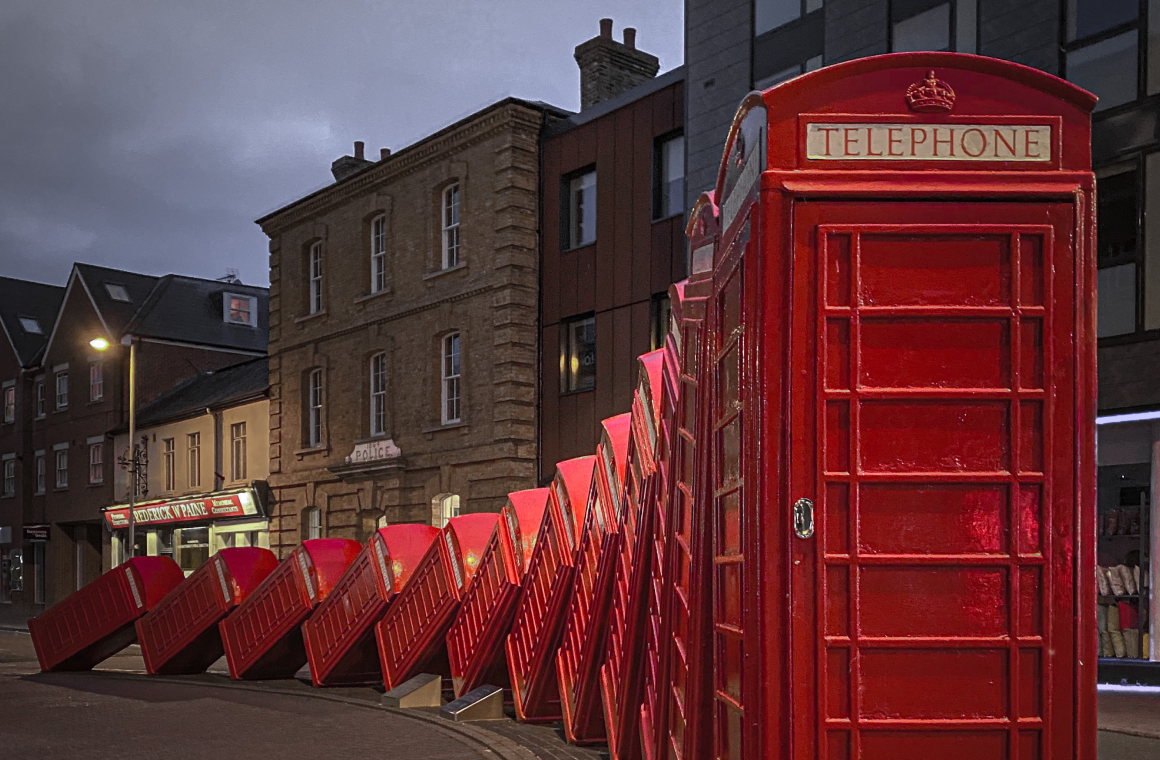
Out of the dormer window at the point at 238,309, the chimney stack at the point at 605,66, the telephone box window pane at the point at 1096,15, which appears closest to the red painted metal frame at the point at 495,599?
the telephone box window pane at the point at 1096,15

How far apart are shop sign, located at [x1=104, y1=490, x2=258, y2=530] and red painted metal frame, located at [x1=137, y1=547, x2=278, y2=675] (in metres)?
16.1

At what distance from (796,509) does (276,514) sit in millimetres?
28521

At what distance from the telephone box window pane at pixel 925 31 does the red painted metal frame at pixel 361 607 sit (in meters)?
9.37

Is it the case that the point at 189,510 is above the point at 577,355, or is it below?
below

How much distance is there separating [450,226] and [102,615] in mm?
12147

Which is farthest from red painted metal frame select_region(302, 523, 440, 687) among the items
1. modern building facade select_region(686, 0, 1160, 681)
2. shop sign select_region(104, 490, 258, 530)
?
shop sign select_region(104, 490, 258, 530)

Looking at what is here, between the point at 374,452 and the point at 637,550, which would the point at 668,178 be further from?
the point at 637,550

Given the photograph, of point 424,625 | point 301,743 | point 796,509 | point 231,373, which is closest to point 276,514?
point 231,373

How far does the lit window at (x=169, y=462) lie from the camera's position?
37531 millimetres

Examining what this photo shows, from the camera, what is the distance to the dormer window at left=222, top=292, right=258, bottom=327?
44938 mm

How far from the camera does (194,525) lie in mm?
36062

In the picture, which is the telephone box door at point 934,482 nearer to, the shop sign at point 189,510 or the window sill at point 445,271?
the window sill at point 445,271

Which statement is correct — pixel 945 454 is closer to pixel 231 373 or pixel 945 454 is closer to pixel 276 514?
pixel 276 514

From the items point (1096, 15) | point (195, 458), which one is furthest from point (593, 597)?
point (195, 458)
